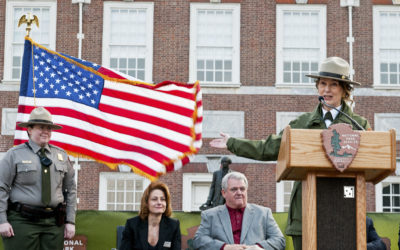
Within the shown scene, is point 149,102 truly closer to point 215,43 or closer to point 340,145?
point 340,145

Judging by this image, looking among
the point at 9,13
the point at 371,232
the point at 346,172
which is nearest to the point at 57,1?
the point at 9,13

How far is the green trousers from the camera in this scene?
7035mm

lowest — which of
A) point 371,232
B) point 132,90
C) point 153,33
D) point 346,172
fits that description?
point 371,232

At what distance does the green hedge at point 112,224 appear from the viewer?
380 inches

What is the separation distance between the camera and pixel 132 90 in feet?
31.0

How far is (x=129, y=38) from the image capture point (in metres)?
19.0

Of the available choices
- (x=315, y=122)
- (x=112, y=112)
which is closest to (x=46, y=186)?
(x=112, y=112)

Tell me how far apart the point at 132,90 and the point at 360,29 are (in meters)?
11.0

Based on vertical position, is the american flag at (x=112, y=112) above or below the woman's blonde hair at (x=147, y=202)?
above

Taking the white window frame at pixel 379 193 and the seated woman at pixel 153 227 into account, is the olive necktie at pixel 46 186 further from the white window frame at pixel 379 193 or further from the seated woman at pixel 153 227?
the white window frame at pixel 379 193

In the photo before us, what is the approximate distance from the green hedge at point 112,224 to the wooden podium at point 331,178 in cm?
525

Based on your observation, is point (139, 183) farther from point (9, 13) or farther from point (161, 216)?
point (161, 216)

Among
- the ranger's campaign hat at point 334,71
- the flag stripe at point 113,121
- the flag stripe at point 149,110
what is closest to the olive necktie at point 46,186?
the flag stripe at point 113,121

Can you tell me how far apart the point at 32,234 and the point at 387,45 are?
45.6 ft
